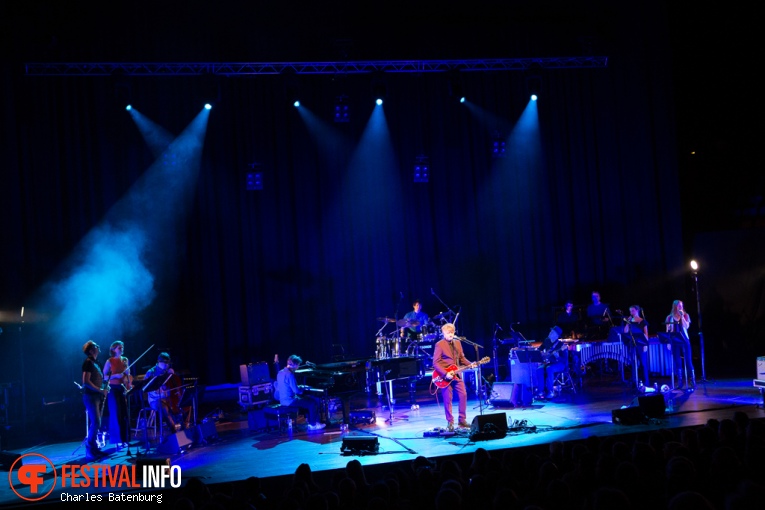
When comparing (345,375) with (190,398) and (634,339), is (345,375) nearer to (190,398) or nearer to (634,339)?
(190,398)

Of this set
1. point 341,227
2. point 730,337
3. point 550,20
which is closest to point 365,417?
point 341,227

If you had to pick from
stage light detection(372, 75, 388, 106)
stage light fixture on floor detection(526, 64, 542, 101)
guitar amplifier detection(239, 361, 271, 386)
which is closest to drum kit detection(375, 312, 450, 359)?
guitar amplifier detection(239, 361, 271, 386)

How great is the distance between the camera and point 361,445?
8117mm

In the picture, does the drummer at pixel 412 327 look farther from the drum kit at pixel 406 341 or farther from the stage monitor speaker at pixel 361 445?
the stage monitor speaker at pixel 361 445

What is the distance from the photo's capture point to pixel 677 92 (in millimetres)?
16359

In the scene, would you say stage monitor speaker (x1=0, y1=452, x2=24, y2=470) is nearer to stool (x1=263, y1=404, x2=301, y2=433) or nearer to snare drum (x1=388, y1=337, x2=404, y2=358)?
stool (x1=263, y1=404, x2=301, y2=433)

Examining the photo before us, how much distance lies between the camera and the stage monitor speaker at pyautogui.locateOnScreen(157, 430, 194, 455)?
9.09 m

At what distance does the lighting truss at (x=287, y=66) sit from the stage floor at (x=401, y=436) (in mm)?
7010

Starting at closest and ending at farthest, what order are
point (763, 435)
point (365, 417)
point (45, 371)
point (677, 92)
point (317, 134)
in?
1. point (763, 435)
2. point (365, 417)
3. point (45, 371)
4. point (317, 134)
5. point (677, 92)

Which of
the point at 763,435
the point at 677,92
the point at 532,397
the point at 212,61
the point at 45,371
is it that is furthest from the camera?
the point at 677,92

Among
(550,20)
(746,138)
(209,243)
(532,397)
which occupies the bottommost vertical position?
(532,397)

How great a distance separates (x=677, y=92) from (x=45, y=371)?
52.8 feet

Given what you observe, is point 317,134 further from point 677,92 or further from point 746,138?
point 746,138

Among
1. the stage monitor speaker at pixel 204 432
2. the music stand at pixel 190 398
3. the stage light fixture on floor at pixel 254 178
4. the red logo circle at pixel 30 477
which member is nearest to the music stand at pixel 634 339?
the stage monitor speaker at pixel 204 432
